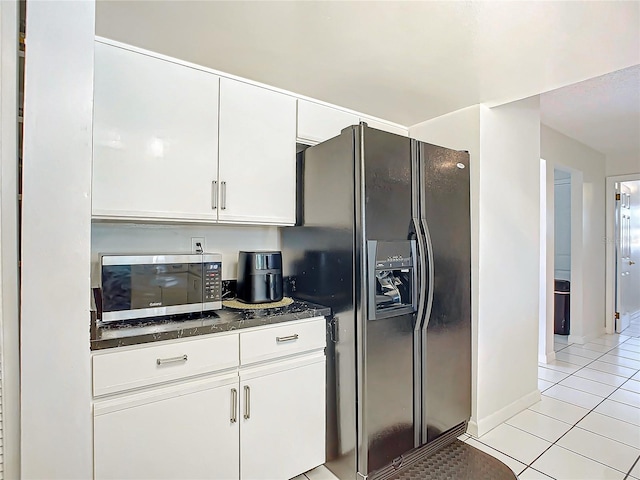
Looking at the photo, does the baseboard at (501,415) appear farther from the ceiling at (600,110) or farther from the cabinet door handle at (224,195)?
the ceiling at (600,110)

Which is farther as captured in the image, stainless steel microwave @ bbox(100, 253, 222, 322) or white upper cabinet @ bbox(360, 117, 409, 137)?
white upper cabinet @ bbox(360, 117, 409, 137)

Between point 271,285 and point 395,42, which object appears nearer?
point 395,42

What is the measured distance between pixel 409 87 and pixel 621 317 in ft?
16.5

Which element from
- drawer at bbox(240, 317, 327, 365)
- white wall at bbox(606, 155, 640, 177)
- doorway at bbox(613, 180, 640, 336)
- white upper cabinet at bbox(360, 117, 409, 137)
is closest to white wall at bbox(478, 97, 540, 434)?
white upper cabinet at bbox(360, 117, 409, 137)

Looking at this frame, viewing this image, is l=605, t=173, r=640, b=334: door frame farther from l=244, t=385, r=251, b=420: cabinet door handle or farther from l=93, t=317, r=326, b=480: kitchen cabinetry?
l=244, t=385, r=251, b=420: cabinet door handle

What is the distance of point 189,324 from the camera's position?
1.52 m

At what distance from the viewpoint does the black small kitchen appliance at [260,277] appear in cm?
193

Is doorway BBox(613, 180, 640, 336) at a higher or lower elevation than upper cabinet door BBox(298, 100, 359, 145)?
lower

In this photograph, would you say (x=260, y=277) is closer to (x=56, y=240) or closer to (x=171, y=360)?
(x=171, y=360)

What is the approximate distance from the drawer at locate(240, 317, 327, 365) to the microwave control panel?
0.86ft

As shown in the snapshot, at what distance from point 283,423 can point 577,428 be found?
206cm

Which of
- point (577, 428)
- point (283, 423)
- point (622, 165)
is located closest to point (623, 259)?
point (622, 165)

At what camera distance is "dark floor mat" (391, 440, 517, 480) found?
1.82 m

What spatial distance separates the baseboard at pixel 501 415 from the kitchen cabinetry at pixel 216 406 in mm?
1079
